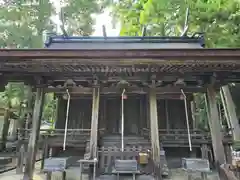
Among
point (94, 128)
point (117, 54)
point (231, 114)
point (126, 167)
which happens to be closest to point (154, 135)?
point (126, 167)

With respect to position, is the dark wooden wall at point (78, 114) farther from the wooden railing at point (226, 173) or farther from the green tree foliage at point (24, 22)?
the wooden railing at point (226, 173)

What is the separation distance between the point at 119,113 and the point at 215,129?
5.49 m

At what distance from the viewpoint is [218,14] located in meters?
9.00

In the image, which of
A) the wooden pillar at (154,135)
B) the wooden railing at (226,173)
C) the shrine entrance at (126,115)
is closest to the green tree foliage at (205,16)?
the shrine entrance at (126,115)

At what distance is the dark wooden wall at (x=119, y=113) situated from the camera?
9.86 meters

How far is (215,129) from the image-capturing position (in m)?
5.27

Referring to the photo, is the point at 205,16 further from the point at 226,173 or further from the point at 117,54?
the point at 226,173

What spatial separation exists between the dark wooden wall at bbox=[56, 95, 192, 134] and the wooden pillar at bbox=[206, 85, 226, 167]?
4421 millimetres

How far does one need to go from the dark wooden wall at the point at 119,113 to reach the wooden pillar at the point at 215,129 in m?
4.42

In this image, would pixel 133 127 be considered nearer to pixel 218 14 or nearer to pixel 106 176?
pixel 106 176

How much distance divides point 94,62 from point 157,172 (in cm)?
329

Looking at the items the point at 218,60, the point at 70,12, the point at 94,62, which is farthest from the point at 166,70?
Result: the point at 70,12

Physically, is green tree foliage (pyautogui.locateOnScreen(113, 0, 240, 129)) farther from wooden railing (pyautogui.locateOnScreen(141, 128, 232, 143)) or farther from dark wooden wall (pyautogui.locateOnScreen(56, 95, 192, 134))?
wooden railing (pyautogui.locateOnScreen(141, 128, 232, 143))

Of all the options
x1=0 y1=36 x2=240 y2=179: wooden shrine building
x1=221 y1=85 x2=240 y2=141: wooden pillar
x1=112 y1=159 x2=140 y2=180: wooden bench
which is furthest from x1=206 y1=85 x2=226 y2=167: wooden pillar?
x1=221 y1=85 x2=240 y2=141: wooden pillar
